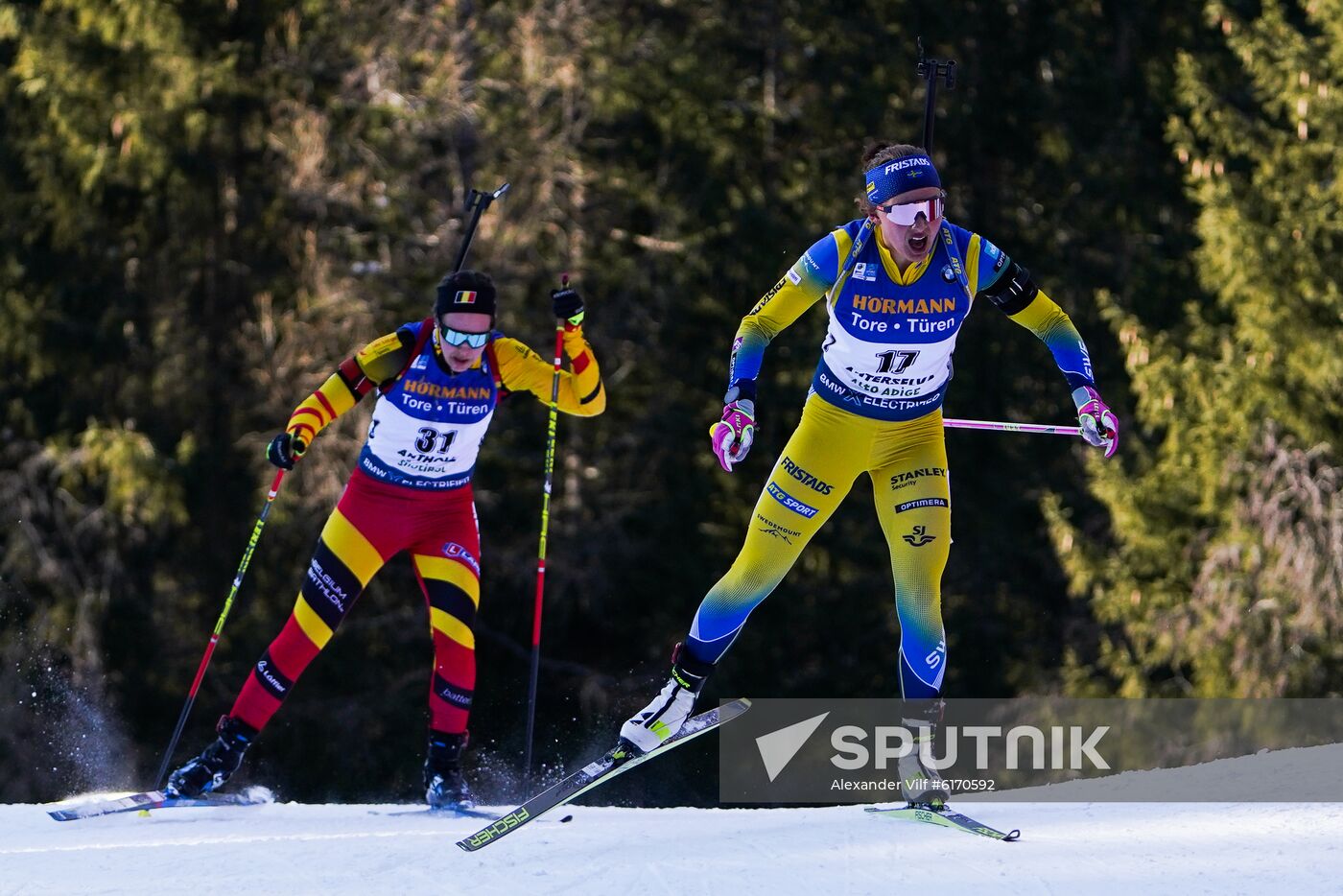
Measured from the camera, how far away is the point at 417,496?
6.88m

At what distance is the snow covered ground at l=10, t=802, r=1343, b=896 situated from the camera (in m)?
5.26

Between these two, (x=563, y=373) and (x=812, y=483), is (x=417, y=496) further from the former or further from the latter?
(x=812, y=483)

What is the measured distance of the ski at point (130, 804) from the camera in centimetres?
671

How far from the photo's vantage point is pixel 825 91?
17641mm

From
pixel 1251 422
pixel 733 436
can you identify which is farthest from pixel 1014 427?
pixel 1251 422

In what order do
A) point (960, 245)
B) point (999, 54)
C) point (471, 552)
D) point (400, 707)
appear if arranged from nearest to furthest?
point (960, 245), point (471, 552), point (400, 707), point (999, 54)

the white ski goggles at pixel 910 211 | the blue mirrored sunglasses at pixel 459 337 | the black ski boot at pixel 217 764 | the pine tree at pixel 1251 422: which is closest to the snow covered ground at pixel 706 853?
the black ski boot at pixel 217 764

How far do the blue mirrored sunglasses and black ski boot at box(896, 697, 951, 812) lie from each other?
2.11 meters

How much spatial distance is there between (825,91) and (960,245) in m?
12.1

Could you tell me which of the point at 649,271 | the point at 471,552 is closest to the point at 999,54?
the point at 649,271

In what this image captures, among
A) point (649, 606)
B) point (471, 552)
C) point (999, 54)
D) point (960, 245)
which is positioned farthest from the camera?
point (999, 54)

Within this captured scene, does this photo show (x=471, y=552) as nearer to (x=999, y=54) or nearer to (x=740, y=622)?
(x=740, y=622)

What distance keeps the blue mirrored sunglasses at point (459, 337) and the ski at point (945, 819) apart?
2261 millimetres

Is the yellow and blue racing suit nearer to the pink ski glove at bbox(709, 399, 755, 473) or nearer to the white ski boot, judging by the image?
the white ski boot
